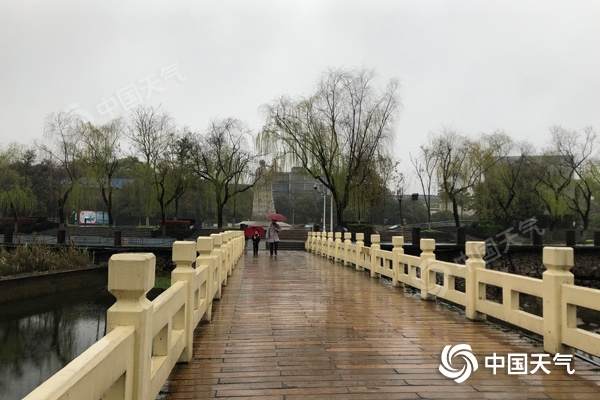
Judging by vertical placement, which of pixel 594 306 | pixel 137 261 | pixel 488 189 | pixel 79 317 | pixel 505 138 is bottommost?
pixel 79 317

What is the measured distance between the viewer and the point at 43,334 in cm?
815

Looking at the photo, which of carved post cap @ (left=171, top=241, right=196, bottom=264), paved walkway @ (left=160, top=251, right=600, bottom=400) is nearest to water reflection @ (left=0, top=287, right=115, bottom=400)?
paved walkway @ (left=160, top=251, right=600, bottom=400)

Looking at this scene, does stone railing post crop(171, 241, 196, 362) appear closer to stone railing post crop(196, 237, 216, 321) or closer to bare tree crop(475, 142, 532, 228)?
stone railing post crop(196, 237, 216, 321)

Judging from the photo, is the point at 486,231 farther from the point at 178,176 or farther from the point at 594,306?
the point at 594,306

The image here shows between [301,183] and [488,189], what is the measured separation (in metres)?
30.0

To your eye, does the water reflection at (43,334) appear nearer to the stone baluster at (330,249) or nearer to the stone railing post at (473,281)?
the stone railing post at (473,281)

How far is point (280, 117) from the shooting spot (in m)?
22.4

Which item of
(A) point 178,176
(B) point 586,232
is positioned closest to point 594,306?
(A) point 178,176

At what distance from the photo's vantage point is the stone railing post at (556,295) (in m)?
3.45

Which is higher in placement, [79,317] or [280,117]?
[280,117]

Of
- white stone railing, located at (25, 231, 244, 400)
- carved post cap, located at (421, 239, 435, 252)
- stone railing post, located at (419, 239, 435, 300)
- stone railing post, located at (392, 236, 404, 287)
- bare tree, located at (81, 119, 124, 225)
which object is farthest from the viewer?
bare tree, located at (81, 119, 124, 225)

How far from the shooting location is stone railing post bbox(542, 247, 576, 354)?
3.45 meters

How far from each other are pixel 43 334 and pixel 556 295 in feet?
27.3

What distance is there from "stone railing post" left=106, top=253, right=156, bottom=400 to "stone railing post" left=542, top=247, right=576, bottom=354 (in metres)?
3.05
